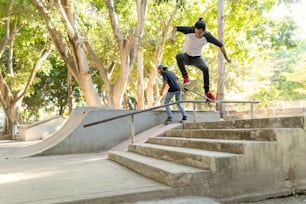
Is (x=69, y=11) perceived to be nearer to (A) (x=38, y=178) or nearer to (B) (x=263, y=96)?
(A) (x=38, y=178)

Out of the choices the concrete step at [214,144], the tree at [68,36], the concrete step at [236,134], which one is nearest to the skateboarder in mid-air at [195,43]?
the concrete step at [236,134]

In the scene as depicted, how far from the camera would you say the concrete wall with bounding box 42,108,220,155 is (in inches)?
→ 340

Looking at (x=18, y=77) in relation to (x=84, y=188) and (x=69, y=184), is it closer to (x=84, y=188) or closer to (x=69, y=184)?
(x=69, y=184)

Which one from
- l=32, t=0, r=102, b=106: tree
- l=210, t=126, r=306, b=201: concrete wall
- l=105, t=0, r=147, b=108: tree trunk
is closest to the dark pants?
l=210, t=126, r=306, b=201: concrete wall

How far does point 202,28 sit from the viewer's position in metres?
6.22

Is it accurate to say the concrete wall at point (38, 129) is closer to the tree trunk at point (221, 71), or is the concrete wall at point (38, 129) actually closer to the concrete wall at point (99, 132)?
the concrete wall at point (99, 132)

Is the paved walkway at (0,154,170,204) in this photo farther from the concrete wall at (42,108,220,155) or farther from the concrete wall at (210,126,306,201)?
the concrete wall at (42,108,220,155)

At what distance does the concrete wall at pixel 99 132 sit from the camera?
8648mm

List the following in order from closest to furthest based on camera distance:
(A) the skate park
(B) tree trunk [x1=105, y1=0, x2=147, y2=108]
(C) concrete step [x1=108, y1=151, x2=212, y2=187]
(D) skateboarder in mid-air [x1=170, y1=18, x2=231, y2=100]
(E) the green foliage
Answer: (A) the skate park < (C) concrete step [x1=108, y1=151, x2=212, y2=187] < (D) skateboarder in mid-air [x1=170, y1=18, x2=231, y2=100] < (B) tree trunk [x1=105, y1=0, x2=147, y2=108] < (E) the green foliage

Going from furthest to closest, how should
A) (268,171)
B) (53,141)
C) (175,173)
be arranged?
(53,141) → (268,171) → (175,173)

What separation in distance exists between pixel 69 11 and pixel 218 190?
10.3 metres

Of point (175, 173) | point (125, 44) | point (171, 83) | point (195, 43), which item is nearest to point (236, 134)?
point (175, 173)

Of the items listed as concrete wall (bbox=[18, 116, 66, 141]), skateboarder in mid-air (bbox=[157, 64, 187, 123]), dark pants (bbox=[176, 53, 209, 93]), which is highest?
dark pants (bbox=[176, 53, 209, 93])

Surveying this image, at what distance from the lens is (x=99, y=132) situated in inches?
350
